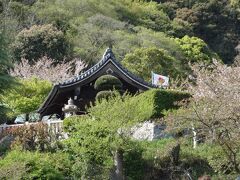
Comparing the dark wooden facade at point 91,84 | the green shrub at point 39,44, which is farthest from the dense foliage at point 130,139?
the green shrub at point 39,44

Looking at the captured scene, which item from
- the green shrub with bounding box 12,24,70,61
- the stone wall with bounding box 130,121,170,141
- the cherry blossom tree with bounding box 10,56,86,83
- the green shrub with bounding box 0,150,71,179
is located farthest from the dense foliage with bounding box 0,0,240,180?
the green shrub with bounding box 12,24,70,61

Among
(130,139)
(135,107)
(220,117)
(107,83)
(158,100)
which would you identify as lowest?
(130,139)

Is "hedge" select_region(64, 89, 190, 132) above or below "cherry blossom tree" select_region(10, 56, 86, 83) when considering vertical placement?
below

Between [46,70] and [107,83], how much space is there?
13.1 meters

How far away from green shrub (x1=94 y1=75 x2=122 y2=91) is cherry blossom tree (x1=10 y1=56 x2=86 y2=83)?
11.4 metres

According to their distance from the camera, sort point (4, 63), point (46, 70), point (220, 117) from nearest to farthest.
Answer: point (220, 117)
point (4, 63)
point (46, 70)

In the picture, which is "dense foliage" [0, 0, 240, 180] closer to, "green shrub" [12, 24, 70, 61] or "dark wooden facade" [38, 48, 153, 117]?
"dark wooden facade" [38, 48, 153, 117]

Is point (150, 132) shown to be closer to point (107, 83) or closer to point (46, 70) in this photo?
point (107, 83)

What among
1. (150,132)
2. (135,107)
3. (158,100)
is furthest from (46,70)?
(135,107)

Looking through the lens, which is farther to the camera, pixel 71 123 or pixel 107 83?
pixel 107 83

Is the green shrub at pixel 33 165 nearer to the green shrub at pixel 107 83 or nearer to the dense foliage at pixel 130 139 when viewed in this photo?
the dense foliage at pixel 130 139

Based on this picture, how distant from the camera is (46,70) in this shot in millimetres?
34000

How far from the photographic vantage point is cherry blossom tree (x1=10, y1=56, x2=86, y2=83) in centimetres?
3378

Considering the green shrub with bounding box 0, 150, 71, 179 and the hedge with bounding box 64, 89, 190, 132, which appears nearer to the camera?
the green shrub with bounding box 0, 150, 71, 179
